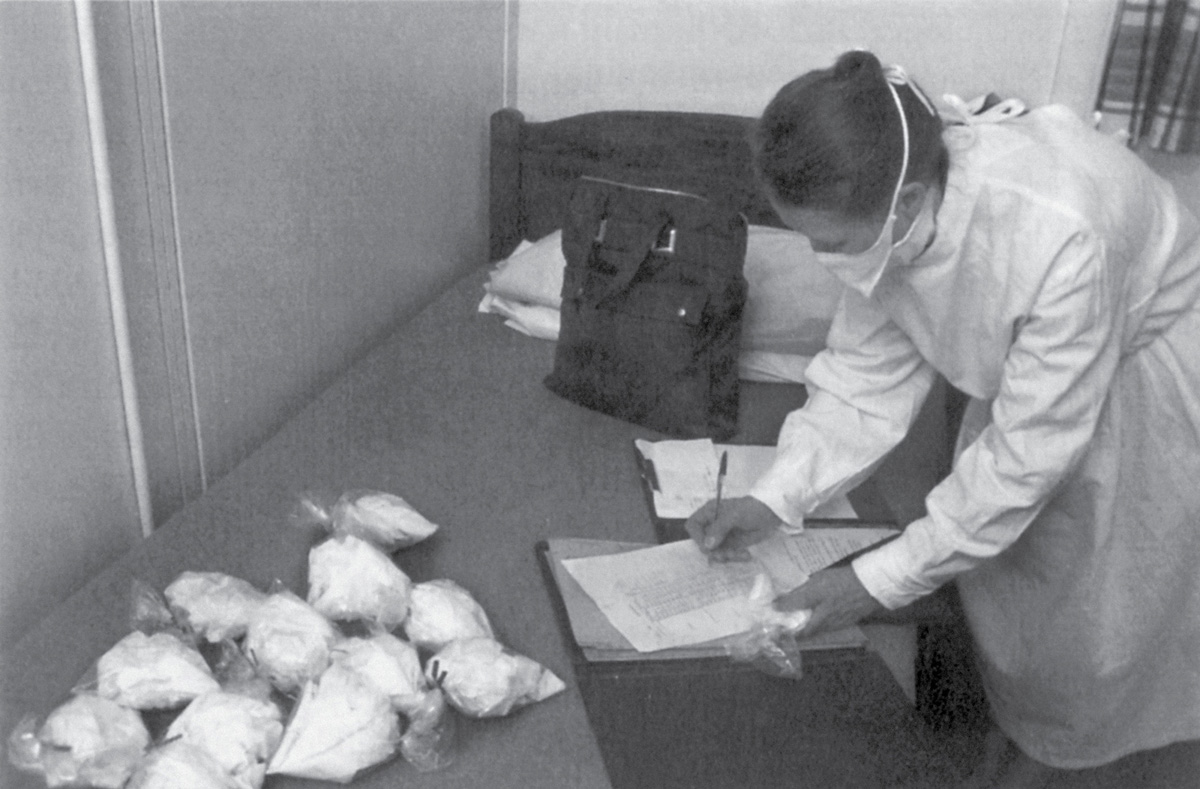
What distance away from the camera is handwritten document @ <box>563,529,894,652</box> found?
3.96ft

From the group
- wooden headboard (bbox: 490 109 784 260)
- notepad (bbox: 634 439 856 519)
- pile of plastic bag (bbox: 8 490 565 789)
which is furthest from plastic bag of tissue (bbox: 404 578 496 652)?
wooden headboard (bbox: 490 109 784 260)

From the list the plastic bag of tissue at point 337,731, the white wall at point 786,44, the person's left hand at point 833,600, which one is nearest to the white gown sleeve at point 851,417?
the person's left hand at point 833,600

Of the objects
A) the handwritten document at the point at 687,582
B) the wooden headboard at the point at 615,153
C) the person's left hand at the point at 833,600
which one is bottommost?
the handwritten document at the point at 687,582

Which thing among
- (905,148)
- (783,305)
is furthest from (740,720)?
(783,305)

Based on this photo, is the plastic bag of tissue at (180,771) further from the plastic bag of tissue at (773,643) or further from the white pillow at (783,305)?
the white pillow at (783,305)

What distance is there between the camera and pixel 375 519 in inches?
51.5

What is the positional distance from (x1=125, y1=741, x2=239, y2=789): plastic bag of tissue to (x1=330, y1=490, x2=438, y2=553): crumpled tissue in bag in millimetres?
402

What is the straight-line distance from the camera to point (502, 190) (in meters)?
2.46

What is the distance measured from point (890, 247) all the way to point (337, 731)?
0.72 meters

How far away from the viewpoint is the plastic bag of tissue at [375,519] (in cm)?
130

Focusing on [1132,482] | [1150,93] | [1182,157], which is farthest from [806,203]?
[1182,157]

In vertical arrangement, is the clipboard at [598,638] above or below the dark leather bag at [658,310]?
below

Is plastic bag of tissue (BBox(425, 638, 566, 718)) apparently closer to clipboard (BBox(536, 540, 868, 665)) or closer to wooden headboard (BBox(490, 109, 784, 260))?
clipboard (BBox(536, 540, 868, 665))

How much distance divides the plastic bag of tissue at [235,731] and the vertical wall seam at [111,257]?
0.45 m
